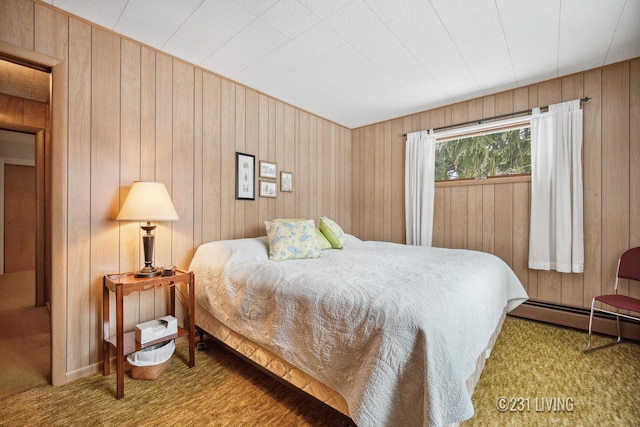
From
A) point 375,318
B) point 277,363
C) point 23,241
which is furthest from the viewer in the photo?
point 23,241

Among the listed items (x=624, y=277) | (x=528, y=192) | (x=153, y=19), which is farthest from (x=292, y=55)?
(x=624, y=277)

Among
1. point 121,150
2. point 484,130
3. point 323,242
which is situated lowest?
point 323,242

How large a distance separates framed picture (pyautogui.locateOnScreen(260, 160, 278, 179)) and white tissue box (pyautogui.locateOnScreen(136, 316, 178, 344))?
5.60 feet

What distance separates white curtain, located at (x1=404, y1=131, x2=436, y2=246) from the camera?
355cm

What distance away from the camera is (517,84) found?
115 inches

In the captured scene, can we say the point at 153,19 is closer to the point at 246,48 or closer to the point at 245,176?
the point at 246,48

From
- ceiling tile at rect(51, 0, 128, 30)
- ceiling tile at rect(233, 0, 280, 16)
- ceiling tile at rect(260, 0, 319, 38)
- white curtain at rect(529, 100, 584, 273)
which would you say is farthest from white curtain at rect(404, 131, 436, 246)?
ceiling tile at rect(51, 0, 128, 30)

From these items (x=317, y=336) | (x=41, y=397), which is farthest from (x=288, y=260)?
(x=41, y=397)

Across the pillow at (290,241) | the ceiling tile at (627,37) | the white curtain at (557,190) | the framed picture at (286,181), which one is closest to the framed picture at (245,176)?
the framed picture at (286,181)

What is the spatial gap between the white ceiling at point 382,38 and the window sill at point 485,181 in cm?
99

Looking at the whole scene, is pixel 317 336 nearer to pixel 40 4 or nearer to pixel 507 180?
pixel 40 4

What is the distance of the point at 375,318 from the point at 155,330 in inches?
64.5

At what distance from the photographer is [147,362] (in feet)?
6.11

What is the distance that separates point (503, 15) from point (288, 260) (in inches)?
93.8
